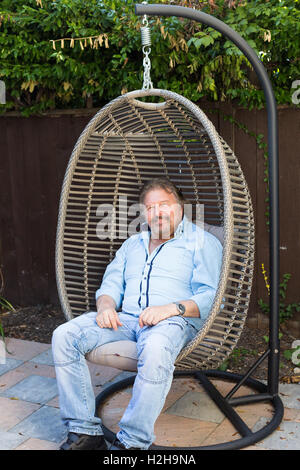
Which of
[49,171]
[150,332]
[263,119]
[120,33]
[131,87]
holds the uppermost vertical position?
[120,33]

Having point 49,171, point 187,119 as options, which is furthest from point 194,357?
point 49,171

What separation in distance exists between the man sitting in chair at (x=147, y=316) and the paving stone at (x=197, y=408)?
44 centimetres

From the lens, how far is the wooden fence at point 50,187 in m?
3.38

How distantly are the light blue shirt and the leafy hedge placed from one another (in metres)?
1.04

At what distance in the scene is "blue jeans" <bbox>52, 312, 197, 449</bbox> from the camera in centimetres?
213

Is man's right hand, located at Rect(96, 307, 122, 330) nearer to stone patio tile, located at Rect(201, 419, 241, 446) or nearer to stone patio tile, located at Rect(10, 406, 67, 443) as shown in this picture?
stone patio tile, located at Rect(10, 406, 67, 443)

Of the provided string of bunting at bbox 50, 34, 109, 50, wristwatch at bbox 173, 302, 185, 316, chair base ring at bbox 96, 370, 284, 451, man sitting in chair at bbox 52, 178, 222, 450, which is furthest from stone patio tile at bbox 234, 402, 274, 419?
string of bunting at bbox 50, 34, 109, 50

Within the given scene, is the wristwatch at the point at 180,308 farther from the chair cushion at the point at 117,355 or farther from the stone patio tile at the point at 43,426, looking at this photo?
the stone patio tile at the point at 43,426

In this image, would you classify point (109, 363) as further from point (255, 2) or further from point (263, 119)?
point (255, 2)

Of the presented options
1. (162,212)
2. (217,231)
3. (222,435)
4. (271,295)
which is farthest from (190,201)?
(222,435)

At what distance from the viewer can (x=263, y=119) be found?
3367 mm

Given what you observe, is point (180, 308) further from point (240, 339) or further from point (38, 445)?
point (240, 339)

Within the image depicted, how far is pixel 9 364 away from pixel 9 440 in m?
0.89

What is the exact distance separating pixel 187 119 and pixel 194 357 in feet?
3.83
